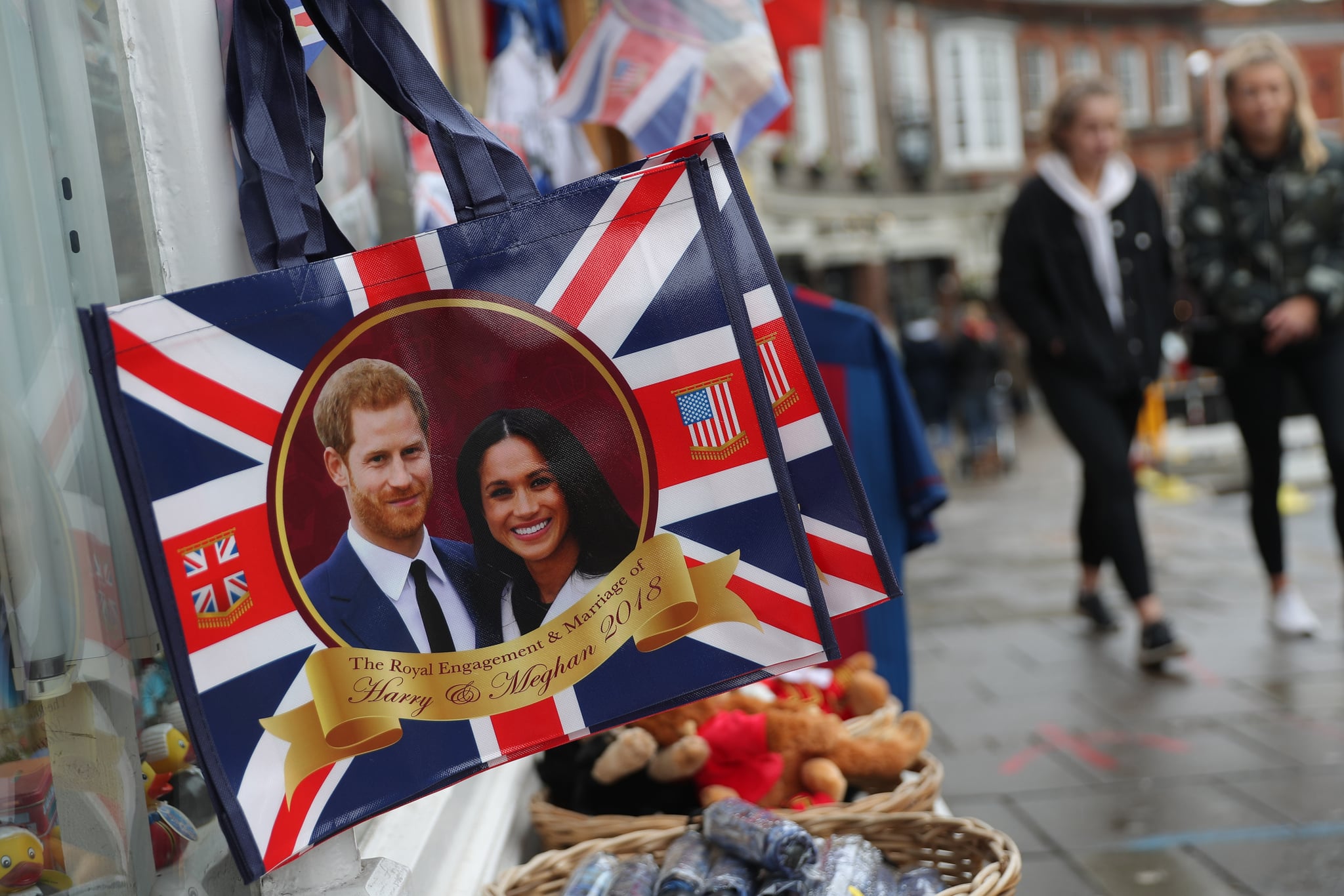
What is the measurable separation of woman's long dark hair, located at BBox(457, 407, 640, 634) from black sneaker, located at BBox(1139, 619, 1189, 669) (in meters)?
2.93

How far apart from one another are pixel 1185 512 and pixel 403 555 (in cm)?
706

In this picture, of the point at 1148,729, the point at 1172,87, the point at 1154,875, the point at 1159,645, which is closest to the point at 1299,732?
the point at 1148,729

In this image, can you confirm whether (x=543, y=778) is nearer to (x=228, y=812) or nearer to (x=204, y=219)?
(x=228, y=812)

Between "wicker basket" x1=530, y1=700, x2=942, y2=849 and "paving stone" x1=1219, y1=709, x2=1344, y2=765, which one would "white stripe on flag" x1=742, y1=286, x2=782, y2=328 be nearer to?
"wicker basket" x1=530, y1=700, x2=942, y2=849

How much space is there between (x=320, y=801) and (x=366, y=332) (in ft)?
1.41

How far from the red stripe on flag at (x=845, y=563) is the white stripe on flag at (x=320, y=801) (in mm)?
500

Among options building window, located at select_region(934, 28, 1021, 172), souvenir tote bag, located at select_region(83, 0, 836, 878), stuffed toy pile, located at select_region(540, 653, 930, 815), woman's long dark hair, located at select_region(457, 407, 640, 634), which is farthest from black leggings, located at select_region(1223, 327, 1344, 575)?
building window, located at select_region(934, 28, 1021, 172)

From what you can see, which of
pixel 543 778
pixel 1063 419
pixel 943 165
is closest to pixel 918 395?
pixel 1063 419

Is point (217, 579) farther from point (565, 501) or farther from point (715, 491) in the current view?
point (715, 491)

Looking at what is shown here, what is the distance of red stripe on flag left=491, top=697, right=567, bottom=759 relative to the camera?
1112 mm

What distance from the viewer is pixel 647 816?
1790 millimetres

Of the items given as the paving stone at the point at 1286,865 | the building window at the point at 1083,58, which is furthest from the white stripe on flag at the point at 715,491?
the building window at the point at 1083,58

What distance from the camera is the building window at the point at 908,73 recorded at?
2427 cm

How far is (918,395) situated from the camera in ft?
36.6
